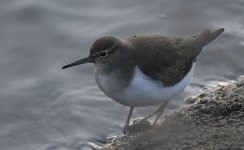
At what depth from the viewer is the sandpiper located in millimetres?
6366

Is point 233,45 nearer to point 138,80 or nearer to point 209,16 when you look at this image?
point 209,16

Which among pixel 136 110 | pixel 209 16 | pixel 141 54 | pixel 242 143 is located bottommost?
pixel 242 143

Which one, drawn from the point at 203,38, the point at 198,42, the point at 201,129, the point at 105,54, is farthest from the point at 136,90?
the point at 203,38

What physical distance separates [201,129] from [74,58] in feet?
10.9


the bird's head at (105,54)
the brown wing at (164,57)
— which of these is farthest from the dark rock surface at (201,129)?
the bird's head at (105,54)

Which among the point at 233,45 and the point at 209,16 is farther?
the point at 209,16

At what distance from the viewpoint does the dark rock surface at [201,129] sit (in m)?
5.95

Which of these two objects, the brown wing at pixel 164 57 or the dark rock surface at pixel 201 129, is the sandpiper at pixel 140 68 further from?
the dark rock surface at pixel 201 129

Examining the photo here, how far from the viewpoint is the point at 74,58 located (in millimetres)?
9148

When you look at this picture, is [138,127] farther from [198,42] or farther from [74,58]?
[74,58]

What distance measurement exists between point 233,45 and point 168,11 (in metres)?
1.47

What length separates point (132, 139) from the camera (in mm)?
6863

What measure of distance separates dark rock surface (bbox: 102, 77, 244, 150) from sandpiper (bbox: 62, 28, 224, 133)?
1.30 ft

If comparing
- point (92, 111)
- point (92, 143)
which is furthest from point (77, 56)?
point (92, 143)
